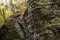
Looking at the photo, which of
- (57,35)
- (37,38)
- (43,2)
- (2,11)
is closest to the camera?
(57,35)

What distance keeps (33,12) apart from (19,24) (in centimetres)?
77

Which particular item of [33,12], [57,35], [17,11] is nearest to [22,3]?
[17,11]

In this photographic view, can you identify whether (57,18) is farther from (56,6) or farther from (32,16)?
(32,16)

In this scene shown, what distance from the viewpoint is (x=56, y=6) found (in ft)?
5.80

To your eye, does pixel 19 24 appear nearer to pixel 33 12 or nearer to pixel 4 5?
pixel 4 5

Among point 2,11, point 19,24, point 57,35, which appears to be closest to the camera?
point 57,35

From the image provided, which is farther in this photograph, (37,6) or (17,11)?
(17,11)

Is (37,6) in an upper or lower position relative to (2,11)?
upper

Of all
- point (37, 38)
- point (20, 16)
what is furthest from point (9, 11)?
point (37, 38)

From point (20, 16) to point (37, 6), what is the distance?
797 mm

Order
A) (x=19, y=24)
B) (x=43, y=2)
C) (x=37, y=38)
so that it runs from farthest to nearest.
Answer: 1. (x=19, y=24)
2. (x=43, y=2)
3. (x=37, y=38)

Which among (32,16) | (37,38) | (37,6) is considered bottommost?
(37,38)

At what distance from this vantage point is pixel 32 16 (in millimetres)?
1925

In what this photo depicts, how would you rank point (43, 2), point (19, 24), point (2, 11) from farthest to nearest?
point (2, 11) → point (19, 24) → point (43, 2)
